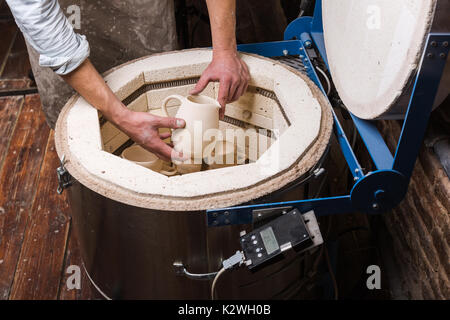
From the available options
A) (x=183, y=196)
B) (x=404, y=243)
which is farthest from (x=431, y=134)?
(x=183, y=196)

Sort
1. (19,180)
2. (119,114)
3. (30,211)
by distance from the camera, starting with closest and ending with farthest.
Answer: (119,114) → (30,211) → (19,180)

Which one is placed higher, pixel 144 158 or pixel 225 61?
pixel 225 61

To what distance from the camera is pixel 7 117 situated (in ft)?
7.32

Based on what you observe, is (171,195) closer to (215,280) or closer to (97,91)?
(215,280)

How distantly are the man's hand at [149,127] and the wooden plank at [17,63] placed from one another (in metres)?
1.53

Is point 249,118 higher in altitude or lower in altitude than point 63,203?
higher

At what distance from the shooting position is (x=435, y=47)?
77 centimetres

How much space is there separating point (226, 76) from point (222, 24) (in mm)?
159

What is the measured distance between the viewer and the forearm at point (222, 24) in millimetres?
1310

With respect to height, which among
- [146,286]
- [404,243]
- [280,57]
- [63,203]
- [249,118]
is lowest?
[63,203]

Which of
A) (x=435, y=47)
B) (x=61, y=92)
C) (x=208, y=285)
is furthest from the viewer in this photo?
(x=61, y=92)

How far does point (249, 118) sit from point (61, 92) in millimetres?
812

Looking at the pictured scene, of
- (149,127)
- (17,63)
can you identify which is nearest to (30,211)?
(149,127)
